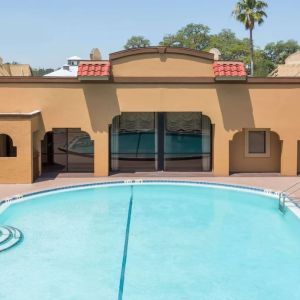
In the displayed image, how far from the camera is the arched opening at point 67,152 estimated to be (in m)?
Result: 23.1

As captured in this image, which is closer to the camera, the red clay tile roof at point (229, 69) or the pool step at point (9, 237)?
the pool step at point (9, 237)

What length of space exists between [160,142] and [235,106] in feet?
14.0

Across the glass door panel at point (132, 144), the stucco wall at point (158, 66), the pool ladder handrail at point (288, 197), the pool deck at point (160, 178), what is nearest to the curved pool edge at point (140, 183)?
the pool ladder handrail at point (288, 197)

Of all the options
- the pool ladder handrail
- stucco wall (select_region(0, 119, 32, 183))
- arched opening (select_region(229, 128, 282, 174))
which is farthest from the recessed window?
stucco wall (select_region(0, 119, 32, 183))

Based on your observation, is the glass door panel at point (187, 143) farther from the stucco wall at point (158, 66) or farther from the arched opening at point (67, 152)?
the arched opening at point (67, 152)

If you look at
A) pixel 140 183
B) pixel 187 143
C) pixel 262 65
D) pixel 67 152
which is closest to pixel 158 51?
pixel 140 183

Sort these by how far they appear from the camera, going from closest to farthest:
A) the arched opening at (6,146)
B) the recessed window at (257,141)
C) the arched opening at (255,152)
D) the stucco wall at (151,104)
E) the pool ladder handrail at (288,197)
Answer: the pool ladder handrail at (288,197)
the stucco wall at (151,104)
the arched opening at (6,146)
the arched opening at (255,152)
the recessed window at (257,141)

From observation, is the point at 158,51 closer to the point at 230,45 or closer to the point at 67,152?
the point at 67,152

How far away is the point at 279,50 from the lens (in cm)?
8088

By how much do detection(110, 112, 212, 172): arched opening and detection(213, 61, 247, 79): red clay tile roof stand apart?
2.75m

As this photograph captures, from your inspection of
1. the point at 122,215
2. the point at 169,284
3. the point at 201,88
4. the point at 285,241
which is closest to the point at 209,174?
the point at 201,88

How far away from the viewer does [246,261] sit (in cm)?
1123

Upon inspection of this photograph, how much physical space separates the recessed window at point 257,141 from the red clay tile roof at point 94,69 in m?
8.04

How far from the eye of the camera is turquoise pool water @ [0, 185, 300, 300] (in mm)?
9539
